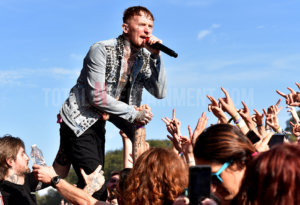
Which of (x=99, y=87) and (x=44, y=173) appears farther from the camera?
(x=99, y=87)

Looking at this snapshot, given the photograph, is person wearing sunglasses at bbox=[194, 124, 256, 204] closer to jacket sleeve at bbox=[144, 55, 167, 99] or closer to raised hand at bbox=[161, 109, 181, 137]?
raised hand at bbox=[161, 109, 181, 137]

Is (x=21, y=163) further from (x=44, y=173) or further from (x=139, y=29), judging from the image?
(x=139, y=29)

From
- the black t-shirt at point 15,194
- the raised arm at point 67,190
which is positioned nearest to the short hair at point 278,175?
the raised arm at point 67,190

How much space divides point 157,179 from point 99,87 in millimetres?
1743

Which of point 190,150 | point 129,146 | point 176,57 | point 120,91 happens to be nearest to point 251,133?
point 190,150

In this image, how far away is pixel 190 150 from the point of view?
3.91 m

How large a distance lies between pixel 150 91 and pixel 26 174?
1553 mm

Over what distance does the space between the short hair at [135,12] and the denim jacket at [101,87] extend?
0.65 feet

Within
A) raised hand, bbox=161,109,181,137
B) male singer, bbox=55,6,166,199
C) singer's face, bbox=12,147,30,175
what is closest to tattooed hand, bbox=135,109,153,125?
male singer, bbox=55,6,166,199

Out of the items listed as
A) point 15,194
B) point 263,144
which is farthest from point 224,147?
point 15,194

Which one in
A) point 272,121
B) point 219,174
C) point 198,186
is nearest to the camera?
point 198,186

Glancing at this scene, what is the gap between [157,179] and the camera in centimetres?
307

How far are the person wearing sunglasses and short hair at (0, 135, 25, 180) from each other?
2868 millimetres

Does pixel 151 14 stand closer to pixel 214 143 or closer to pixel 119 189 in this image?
pixel 119 189
